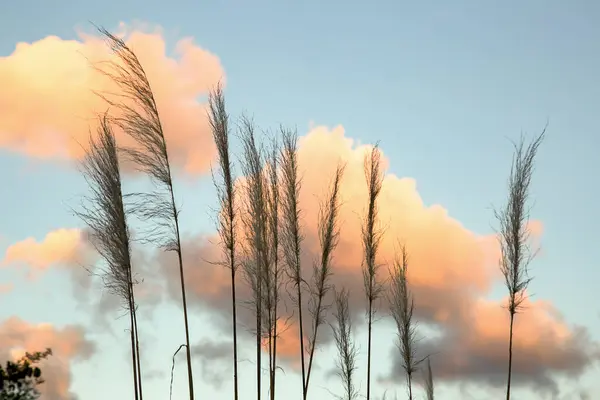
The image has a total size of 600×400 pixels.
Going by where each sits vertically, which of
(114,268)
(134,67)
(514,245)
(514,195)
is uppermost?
(134,67)

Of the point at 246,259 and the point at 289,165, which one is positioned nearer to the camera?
the point at 246,259

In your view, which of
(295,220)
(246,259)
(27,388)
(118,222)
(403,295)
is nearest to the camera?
(27,388)

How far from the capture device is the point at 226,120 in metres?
11.1

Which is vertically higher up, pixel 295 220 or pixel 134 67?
pixel 134 67

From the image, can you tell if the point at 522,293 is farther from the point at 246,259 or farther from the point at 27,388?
the point at 27,388

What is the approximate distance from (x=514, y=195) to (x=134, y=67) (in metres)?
6.12

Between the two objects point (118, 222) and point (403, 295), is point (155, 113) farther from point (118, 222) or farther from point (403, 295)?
point (403, 295)

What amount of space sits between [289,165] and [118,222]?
2973 millimetres

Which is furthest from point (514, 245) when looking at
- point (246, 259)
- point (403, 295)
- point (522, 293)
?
point (246, 259)

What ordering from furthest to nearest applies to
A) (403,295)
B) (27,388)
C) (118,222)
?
(403,295) → (118,222) → (27,388)

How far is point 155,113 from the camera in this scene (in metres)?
10.7

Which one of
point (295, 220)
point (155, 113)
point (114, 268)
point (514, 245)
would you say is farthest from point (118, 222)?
point (514, 245)

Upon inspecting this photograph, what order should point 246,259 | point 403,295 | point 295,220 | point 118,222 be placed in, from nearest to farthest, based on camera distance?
point 118,222, point 246,259, point 295,220, point 403,295

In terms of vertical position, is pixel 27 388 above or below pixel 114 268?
below
